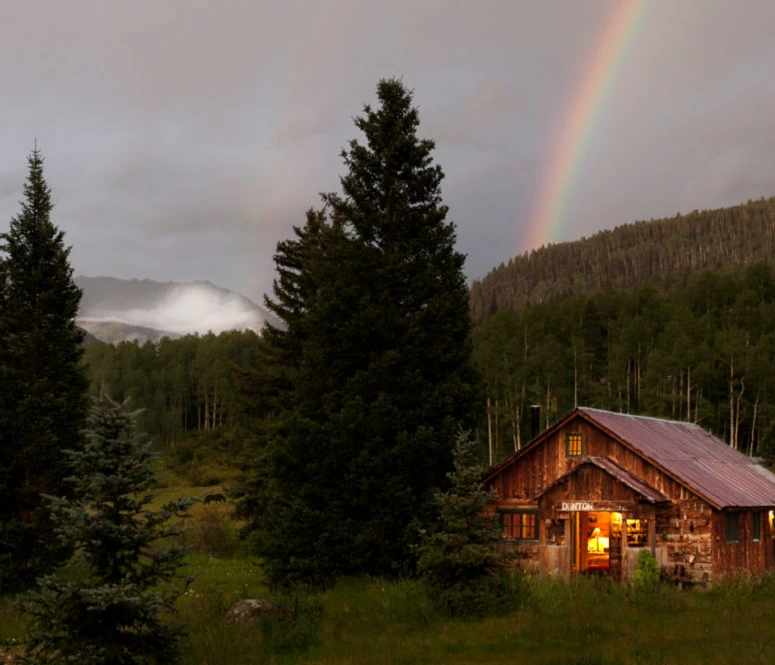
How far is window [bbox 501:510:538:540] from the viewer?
1362 inches

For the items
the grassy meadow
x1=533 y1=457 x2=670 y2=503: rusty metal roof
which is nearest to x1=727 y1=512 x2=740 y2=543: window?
the grassy meadow

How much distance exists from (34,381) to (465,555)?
21015 mm

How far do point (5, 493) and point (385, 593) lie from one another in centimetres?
1729

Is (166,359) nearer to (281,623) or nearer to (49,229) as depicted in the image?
(49,229)


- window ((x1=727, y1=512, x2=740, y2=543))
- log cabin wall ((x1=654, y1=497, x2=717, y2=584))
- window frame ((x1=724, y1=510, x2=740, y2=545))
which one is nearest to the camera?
log cabin wall ((x1=654, y1=497, x2=717, y2=584))

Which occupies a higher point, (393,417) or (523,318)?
(523,318)

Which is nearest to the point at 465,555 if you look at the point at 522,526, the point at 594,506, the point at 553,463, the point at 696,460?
the point at 594,506

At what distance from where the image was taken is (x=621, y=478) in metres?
31.6

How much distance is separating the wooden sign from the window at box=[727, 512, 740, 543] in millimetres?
3670

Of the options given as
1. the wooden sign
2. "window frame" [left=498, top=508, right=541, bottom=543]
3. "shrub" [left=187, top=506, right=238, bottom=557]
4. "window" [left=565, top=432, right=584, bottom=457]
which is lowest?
"shrub" [left=187, top=506, right=238, bottom=557]

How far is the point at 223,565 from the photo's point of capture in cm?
4244

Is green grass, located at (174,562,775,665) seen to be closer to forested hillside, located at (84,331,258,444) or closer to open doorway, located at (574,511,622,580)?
open doorway, located at (574,511,622,580)

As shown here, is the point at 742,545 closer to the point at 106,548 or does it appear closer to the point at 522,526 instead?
the point at 522,526

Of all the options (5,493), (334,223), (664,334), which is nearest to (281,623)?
(5,493)
